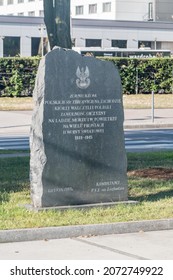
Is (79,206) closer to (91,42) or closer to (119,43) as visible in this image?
(91,42)

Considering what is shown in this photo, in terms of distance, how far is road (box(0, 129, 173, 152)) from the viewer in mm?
22703

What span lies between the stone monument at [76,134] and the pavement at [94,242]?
1.20 m

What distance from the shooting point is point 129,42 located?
270 ft

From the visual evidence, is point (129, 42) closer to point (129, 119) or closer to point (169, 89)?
point (169, 89)

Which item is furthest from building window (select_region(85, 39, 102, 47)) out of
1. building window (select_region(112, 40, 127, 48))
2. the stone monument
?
the stone monument

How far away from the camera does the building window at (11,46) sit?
75125 millimetres

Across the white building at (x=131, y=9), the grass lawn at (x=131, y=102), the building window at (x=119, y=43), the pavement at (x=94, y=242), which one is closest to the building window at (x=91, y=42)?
the building window at (x=119, y=43)

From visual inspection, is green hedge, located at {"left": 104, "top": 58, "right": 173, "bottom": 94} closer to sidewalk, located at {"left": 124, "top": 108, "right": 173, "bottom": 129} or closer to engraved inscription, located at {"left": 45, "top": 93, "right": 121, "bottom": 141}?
sidewalk, located at {"left": 124, "top": 108, "right": 173, "bottom": 129}

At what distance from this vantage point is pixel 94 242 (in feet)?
32.2

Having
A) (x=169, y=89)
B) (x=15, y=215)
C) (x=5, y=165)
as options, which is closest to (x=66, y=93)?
(x=15, y=215)

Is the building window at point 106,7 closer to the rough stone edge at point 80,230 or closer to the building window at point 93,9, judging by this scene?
the building window at point 93,9

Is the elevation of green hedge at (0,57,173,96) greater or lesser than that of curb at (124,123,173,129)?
greater

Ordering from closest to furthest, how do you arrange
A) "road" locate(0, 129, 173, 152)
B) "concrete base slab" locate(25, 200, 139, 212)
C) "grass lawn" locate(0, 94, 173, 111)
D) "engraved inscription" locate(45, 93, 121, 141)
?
"concrete base slab" locate(25, 200, 139, 212) < "engraved inscription" locate(45, 93, 121, 141) < "road" locate(0, 129, 173, 152) < "grass lawn" locate(0, 94, 173, 111)

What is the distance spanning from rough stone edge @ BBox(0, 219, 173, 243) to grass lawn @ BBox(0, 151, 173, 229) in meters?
0.24
